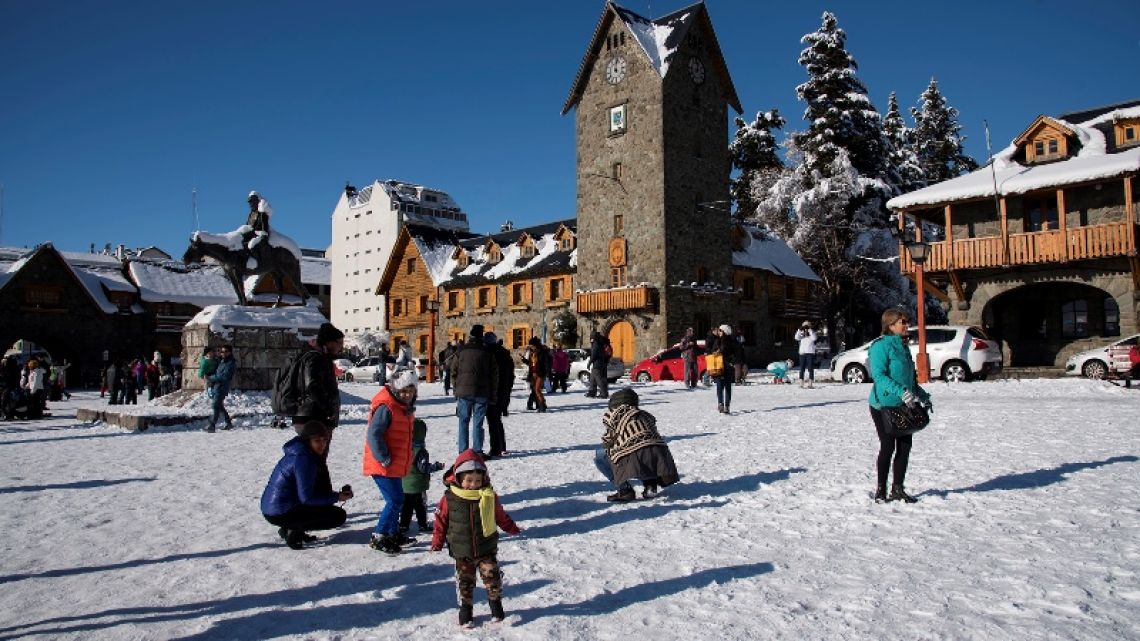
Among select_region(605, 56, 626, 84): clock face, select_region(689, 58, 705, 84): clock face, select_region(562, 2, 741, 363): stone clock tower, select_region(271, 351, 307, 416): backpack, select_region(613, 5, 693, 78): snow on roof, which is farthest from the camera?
select_region(689, 58, 705, 84): clock face

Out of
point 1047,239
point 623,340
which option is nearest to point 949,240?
point 1047,239

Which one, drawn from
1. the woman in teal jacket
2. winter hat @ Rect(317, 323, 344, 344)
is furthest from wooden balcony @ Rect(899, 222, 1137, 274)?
winter hat @ Rect(317, 323, 344, 344)

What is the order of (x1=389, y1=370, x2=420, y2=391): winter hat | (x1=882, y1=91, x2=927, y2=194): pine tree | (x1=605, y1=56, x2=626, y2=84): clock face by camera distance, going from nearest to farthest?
(x1=389, y1=370, x2=420, y2=391): winter hat < (x1=605, y1=56, x2=626, y2=84): clock face < (x1=882, y1=91, x2=927, y2=194): pine tree

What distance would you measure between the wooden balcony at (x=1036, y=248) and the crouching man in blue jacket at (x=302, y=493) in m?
23.4

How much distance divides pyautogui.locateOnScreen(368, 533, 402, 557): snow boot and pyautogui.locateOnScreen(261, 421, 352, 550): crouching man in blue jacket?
0.33 m

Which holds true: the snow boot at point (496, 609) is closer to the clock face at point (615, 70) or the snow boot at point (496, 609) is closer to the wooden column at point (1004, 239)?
the wooden column at point (1004, 239)

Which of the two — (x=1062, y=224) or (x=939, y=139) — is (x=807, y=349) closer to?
(x=1062, y=224)

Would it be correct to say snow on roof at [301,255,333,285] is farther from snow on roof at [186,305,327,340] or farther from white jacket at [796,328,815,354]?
white jacket at [796,328,815,354]

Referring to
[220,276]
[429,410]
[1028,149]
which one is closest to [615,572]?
[429,410]

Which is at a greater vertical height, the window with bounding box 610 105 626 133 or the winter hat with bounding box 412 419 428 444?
the window with bounding box 610 105 626 133

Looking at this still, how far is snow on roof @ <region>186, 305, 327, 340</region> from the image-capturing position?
1496cm

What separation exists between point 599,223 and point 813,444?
27440 millimetres

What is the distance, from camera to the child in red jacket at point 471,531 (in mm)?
3957

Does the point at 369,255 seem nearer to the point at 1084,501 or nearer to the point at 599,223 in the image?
the point at 599,223
